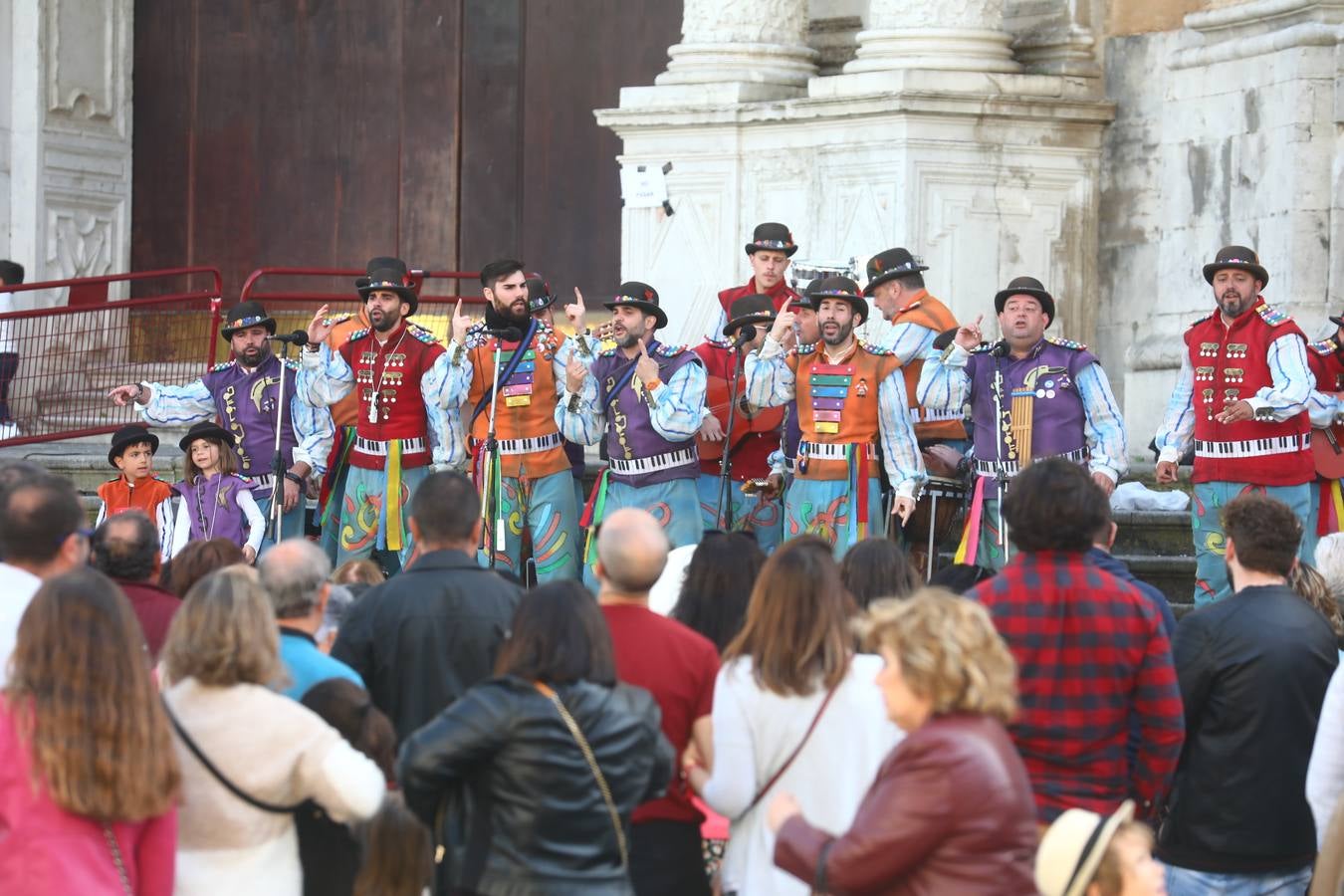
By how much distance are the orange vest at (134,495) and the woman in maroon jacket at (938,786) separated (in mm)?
6989

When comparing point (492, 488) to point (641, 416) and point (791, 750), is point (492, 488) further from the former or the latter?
point (791, 750)

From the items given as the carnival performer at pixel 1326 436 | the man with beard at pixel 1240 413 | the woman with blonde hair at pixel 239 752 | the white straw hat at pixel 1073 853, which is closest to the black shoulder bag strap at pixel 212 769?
the woman with blonde hair at pixel 239 752

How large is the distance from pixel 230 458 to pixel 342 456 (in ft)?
2.27

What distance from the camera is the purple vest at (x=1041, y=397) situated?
10086 millimetres

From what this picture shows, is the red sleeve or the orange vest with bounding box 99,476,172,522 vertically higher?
the orange vest with bounding box 99,476,172,522

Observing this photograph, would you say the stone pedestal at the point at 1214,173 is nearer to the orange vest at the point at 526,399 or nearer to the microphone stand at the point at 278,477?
the orange vest at the point at 526,399

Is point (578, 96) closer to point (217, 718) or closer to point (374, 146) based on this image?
point (374, 146)

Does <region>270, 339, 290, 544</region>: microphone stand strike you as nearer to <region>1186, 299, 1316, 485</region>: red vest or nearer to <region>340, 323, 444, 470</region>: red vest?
<region>340, 323, 444, 470</region>: red vest

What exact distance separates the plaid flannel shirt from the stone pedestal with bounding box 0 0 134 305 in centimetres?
1214

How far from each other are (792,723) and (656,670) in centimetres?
43

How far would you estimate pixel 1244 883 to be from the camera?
674 cm

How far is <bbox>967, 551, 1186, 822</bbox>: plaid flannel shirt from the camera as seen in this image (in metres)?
5.91

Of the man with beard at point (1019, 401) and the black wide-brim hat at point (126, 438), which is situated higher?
the man with beard at point (1019, 401)

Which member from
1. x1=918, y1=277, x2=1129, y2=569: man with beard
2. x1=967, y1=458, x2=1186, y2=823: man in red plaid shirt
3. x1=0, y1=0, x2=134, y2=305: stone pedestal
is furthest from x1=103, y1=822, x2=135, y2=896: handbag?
x1=0, y1=0, x2=134, y2=305: stone pedestal
